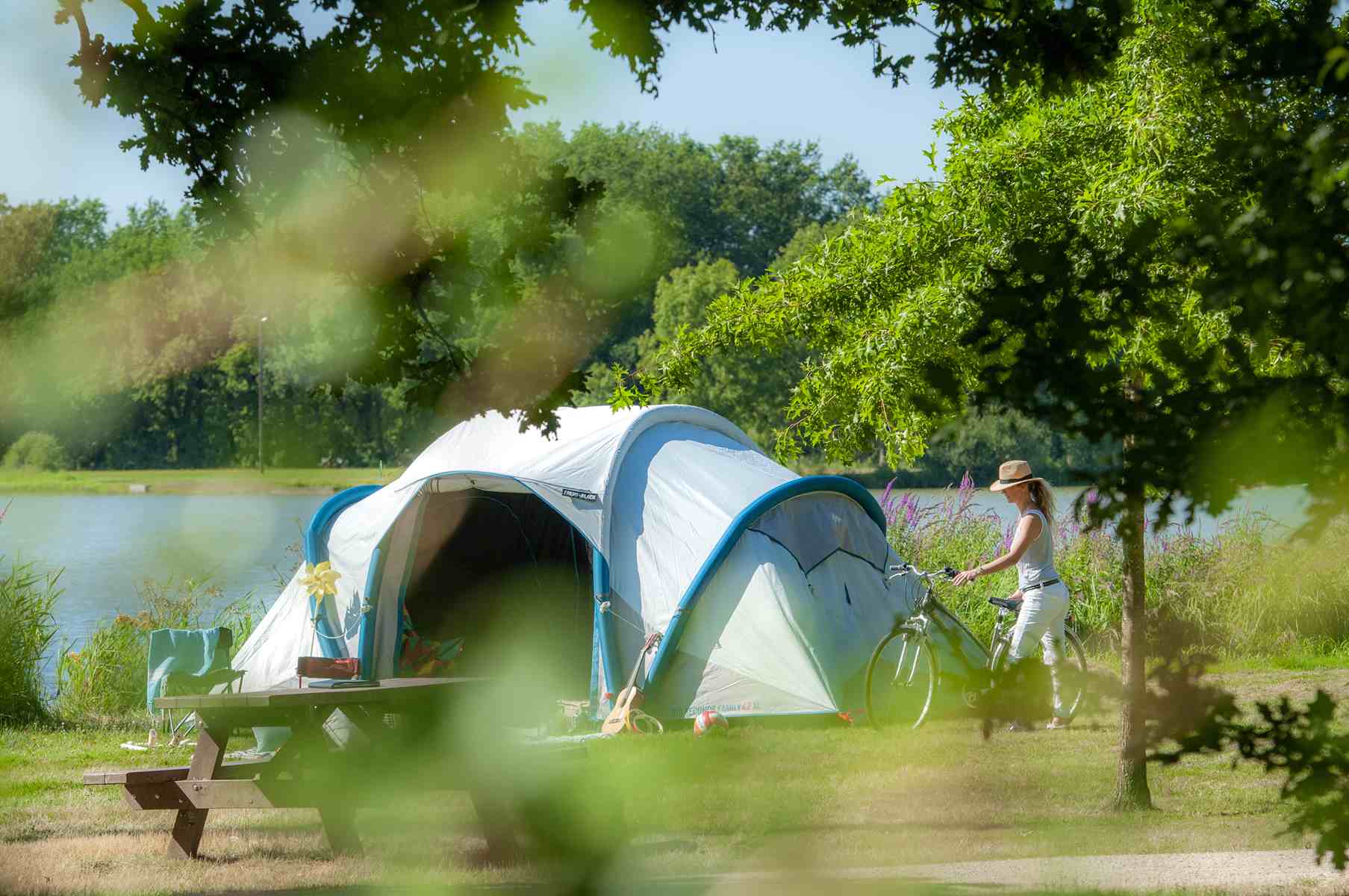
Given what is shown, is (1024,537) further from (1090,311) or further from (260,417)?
(260,417)

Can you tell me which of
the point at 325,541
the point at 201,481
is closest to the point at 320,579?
the point at 325,541

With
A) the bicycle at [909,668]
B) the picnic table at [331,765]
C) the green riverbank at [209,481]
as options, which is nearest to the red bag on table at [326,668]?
the picnic table at [331,765]

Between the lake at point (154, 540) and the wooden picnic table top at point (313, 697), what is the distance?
6632 millimetres

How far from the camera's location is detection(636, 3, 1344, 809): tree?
246 cm

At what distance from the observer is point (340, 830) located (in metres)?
5.89

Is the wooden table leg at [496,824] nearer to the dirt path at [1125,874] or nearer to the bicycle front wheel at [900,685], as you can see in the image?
the dirt path at [1125,874]

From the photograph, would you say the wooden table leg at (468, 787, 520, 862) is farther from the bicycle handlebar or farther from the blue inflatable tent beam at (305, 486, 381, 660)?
the blue inflatable tent beam at (305, 486, 381, 660)

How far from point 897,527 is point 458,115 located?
903cm

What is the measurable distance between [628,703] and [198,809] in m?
3.27

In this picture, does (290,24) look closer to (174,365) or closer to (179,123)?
(179,123)

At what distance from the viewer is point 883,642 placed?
8.33 meters

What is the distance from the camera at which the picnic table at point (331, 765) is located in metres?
5.73

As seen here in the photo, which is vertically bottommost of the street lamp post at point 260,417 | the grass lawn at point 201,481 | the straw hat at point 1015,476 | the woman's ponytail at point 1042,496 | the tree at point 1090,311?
the grass lawn at point 201,481

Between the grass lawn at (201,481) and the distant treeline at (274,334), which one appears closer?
the distant treeline at (274,334)
